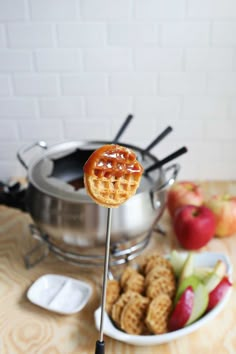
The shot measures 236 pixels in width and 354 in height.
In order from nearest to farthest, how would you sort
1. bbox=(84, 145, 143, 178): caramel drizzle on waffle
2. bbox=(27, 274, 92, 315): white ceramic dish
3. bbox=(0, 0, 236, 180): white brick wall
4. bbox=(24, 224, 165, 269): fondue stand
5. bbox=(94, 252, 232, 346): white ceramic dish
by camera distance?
bbox=(84, 145, 143, 178): caramel drizzle on waffle
bbox=(94, 252, 232, 346): white ceramic dish
bbox=(27, 274, 92, 315): white ceramic dish
bbox=(24, 224, 165, 269): fondue stand
bbox=(0, 0, 236, 180): white brick wall

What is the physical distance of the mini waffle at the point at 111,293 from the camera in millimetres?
912

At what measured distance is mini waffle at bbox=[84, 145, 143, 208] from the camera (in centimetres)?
56

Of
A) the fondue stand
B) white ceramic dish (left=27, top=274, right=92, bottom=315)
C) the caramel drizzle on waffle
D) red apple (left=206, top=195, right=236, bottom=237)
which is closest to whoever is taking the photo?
the caramel drizzle on waffle

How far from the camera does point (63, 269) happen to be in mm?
1088

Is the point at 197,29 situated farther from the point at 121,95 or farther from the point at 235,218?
Answer: the point at 235,218

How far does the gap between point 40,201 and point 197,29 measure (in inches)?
27.6

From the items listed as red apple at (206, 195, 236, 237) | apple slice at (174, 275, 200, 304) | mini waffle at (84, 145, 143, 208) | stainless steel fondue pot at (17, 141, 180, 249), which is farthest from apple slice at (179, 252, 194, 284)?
mini waffle at (84, 145, 143, 208)

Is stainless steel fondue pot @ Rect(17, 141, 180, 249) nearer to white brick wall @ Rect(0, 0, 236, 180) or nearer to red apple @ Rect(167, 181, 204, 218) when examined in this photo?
red apple @ Rect(167, 181, 204, 218)

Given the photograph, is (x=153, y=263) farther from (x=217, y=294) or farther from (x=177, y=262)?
(x=217, y=294)

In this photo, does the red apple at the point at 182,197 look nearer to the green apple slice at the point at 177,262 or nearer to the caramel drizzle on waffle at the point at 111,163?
the green apple slice at the point at 177,262

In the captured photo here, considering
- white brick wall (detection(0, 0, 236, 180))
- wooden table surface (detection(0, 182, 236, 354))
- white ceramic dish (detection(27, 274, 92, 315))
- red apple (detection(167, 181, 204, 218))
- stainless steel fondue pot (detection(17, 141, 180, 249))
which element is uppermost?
white brick wall (detection(0, 0, 236, 180))

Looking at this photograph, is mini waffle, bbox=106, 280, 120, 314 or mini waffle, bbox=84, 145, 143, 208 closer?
mini waffle, bbox=84, 145, 143, 208

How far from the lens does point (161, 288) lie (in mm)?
920

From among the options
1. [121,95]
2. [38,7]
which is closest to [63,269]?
[121,95]
